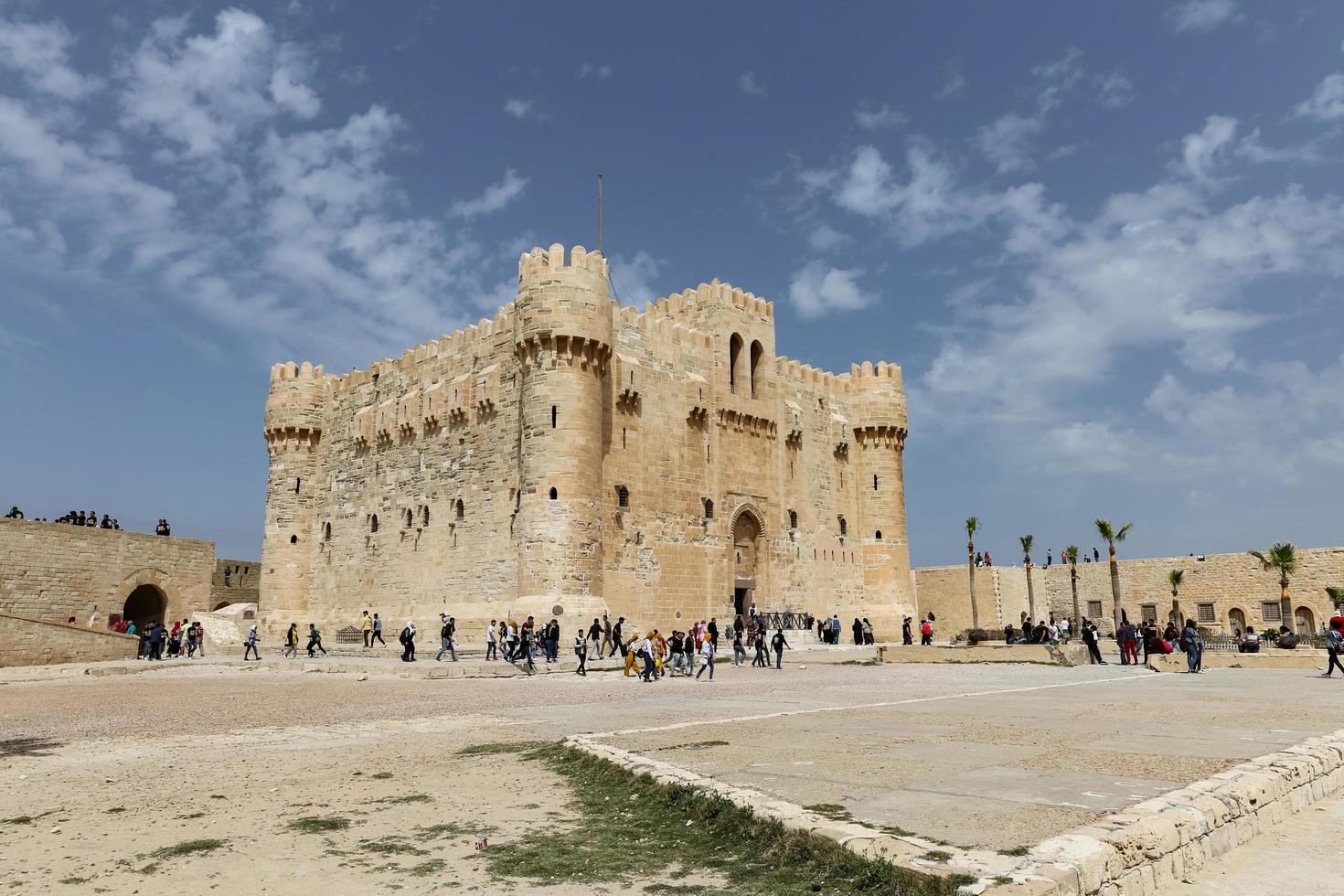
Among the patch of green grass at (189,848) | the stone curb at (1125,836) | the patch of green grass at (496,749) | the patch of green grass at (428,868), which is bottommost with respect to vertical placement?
the patch of green grass at (496,749)

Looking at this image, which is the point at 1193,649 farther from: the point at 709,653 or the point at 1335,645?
the point at 709,653

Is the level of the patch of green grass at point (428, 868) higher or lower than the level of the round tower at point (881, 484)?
lower

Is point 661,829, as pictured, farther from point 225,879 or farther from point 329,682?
point 329,682

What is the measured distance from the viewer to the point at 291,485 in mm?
36250

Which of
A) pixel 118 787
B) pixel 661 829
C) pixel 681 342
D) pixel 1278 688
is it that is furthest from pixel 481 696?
pixel 681 342

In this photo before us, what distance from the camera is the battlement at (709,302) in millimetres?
33156

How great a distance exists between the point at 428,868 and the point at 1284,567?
125 feet

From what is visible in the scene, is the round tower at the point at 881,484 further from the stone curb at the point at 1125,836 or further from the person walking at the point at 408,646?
the stone curb at the point at 1125,836

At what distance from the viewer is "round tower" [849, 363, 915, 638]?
121 feet

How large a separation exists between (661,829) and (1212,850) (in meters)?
3.11

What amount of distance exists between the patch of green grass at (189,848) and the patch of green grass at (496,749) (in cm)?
321

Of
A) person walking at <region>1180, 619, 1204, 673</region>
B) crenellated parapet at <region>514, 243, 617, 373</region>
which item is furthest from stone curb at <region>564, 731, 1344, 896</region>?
crenellated parapet at <region>514, 243, 617, 373</region>

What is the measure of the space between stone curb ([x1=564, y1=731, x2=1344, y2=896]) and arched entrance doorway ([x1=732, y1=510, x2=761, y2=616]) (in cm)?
2579

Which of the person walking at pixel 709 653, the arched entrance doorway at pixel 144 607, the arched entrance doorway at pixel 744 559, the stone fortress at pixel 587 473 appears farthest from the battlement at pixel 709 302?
the arched entrance doorway at pixel 144 607
